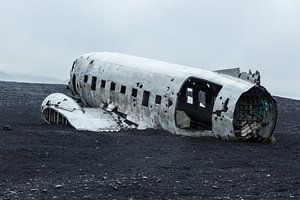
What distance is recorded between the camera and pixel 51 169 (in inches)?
538

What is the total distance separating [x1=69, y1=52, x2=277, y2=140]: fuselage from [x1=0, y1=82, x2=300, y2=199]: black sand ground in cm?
78

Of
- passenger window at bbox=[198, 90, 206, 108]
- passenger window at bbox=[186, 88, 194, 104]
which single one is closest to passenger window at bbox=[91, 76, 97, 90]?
passenger window at bbox=[186, 88, 194, 104]

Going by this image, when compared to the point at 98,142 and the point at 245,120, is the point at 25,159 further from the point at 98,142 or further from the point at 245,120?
the point at 245,120

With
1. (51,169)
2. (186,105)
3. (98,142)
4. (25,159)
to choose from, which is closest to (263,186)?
(51,169)

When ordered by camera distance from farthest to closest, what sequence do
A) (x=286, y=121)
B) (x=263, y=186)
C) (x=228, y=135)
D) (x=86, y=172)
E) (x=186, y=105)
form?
(x=286, y=121) → (x=186, y=105) → (x=228, y=135) → (x=86, y=172) → (x=263, y=186)

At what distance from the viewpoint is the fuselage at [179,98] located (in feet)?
66.1

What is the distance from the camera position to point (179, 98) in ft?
70.9

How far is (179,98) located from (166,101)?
55cm

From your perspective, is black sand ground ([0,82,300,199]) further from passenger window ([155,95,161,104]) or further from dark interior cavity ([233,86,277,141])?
passenger window ([155,95,161,104])

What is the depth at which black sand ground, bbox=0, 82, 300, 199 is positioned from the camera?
11.5m

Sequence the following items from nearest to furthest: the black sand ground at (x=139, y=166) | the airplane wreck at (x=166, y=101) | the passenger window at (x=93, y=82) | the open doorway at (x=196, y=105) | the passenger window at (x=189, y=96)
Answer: the black sand ground at (x=139, y=166), the airplane wreck at (x=166, y=101), the open doorway at (x=196, y=105), the passenger window at (x=189, y=96), the passenger window at (x=93, y=82)

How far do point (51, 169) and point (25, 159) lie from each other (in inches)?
53.1

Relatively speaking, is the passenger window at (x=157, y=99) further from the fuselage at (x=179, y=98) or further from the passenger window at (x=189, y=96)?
the passenger window at (x=189, y=96)

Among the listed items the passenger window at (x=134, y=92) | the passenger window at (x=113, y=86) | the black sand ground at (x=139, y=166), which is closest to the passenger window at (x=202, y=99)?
the passenger window at (x=134, y=92)
